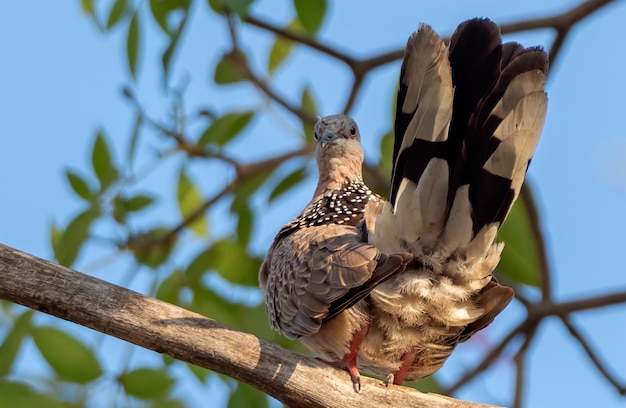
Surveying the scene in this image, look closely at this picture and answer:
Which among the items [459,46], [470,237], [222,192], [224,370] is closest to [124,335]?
[224,370]

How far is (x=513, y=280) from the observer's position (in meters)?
5.18

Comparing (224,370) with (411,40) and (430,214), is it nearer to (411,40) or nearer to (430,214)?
(430,214)

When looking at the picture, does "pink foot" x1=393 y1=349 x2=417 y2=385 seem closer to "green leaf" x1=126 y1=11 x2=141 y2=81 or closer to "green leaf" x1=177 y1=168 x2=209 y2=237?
"green leaf" x1=126 y1=11 x2=141 y2=81

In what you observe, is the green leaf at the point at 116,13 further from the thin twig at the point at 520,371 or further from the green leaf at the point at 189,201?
the thin twig at the point at 520,371

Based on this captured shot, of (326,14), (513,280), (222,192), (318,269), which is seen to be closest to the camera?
(318,269)

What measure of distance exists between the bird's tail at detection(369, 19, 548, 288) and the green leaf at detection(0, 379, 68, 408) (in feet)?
5.42

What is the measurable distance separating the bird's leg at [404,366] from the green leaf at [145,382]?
103 cm

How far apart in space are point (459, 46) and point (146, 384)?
207cm

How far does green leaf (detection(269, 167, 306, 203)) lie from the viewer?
5.67 metres

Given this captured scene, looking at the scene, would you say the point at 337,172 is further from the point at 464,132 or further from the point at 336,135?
the point at 464,132

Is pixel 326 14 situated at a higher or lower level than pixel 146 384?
higher

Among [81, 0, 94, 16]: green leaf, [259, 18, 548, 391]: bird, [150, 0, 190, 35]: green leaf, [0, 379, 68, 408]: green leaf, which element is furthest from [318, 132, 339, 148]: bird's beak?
[0, 379, 68, 408]: green leaf

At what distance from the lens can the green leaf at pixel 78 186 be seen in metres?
5.21

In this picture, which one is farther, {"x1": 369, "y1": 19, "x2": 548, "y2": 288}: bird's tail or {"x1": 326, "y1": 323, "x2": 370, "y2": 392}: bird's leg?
{"x1": 326, "y1": 323, "x2": 370, "y2": 392}: bird's leg
